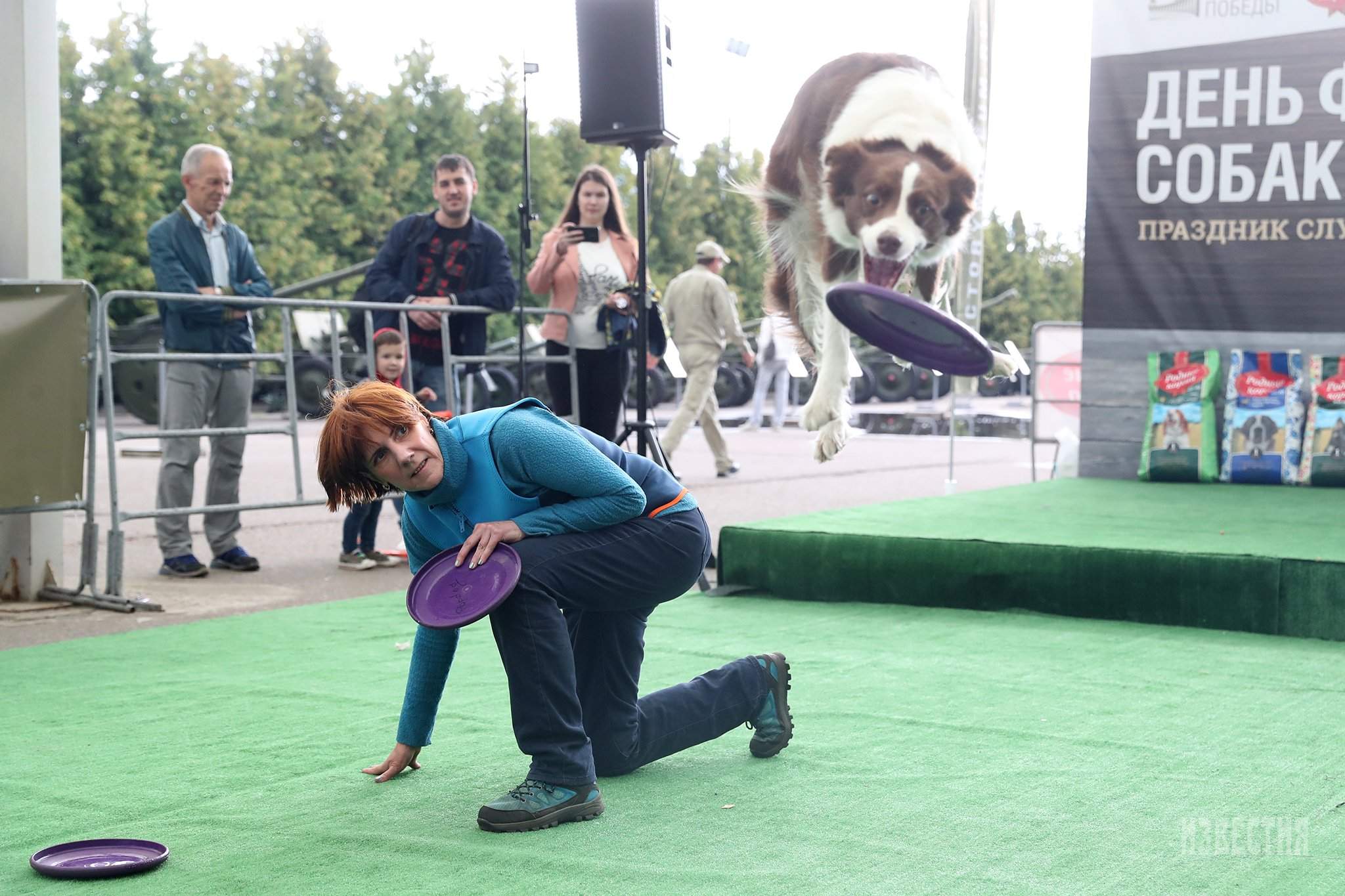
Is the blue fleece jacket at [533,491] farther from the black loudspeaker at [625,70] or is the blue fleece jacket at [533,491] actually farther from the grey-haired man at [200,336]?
the grey-haired man at [200,336]

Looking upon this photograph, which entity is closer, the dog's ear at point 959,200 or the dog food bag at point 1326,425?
the dog's ear at point 959,200

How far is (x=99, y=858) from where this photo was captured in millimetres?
2555

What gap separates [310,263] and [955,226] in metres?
19.6

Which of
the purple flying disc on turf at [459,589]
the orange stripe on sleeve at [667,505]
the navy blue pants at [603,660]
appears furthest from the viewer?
the orange stripe on sleeve at [667,505]

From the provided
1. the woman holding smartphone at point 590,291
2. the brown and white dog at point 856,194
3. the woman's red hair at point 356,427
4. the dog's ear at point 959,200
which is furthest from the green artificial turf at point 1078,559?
the woman's red hair at point 356,427

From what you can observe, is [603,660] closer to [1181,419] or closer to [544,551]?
[544,551]

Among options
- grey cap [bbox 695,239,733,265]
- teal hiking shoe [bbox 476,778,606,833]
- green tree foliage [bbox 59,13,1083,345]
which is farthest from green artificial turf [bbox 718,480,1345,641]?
green tree foliage [bbox 59,13,1083,345]

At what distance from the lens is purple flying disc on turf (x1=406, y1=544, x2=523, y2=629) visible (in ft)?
8.78

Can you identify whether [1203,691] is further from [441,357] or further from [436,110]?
[436,110]

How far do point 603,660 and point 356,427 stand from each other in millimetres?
752

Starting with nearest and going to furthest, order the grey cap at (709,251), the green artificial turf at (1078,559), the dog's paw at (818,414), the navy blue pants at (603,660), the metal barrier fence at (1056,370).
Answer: the navy blue pants at (603,660) → the green artificial turf at (1078,559) → the dog's paw at (818,414) → the grey cap at (709,251) → the metal barrier fence at (1056,370)

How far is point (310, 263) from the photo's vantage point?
2409cm

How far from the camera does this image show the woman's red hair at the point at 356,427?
268cm

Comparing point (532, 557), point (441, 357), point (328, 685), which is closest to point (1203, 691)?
point (532, 557)
